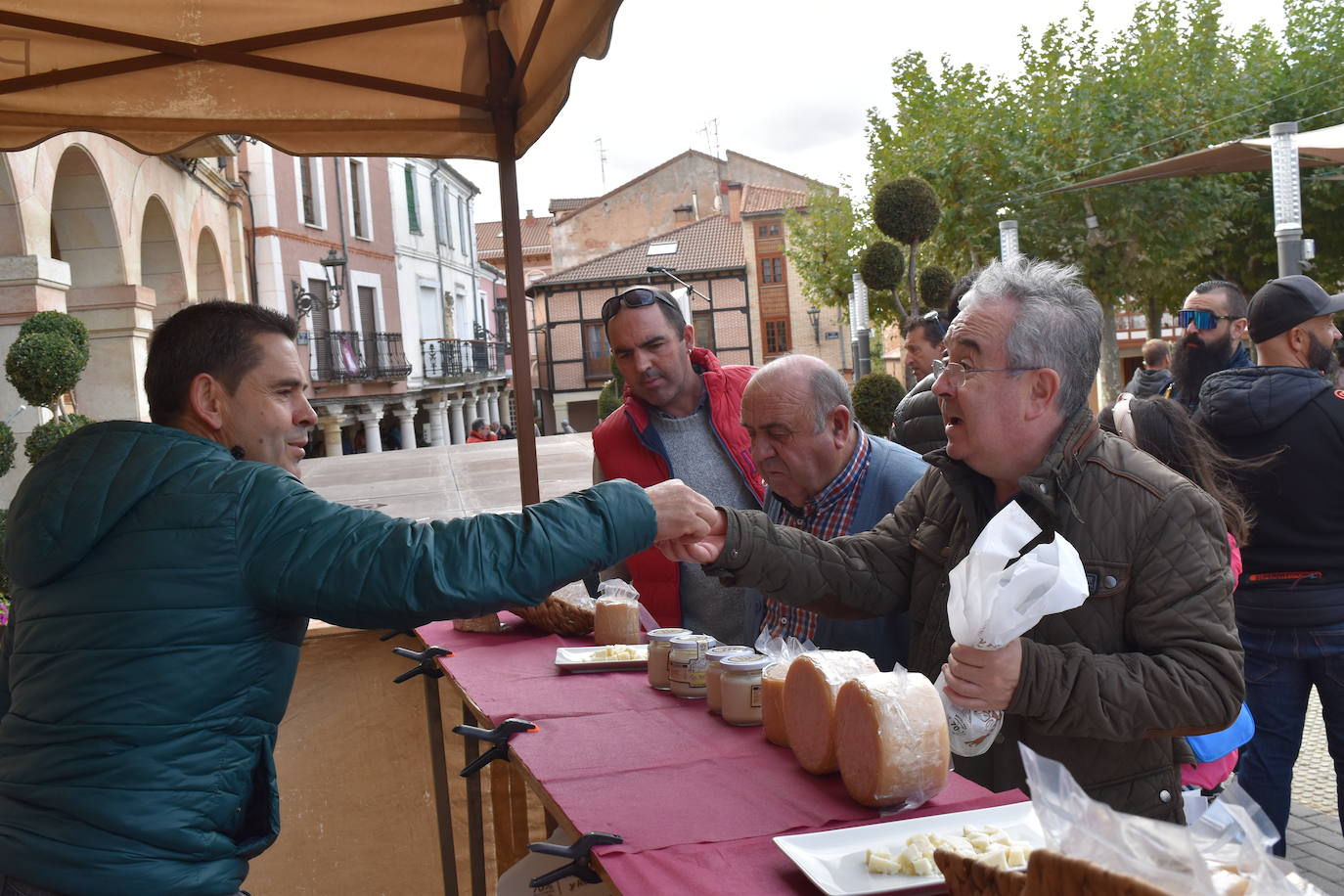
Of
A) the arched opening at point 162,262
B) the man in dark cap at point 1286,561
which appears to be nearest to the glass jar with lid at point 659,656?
the man in dark cap at point 1286,561

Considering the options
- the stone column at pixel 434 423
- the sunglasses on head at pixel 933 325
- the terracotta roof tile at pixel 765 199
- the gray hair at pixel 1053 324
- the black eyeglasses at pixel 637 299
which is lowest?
the stone column at pixel 434 423

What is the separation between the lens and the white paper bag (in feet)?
5.22

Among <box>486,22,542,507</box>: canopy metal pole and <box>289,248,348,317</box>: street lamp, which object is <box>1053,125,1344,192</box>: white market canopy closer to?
<box>486,22,542,507</box>: canopy metal pole

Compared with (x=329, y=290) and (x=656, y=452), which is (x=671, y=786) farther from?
(x=329, y=290)

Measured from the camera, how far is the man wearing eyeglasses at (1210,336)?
490 centimetres

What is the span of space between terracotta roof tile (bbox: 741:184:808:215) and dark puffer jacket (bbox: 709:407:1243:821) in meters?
44.4

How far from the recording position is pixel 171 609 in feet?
6.21

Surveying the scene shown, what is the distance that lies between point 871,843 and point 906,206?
11.2 metres

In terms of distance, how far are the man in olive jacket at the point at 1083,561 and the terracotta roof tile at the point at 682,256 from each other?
143 ft

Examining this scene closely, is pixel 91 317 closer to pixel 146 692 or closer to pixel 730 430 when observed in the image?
pixel 730 430

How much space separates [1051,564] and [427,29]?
9.67 feet

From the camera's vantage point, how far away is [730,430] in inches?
156

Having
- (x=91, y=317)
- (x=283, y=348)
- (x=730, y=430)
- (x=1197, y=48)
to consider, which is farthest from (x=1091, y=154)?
(x=283, y=348)

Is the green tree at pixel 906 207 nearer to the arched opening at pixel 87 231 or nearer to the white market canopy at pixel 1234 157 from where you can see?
the white market canopy at pixel 1234 157
